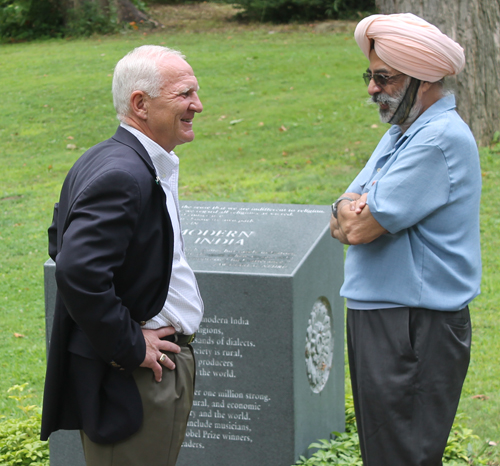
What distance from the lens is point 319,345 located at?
3850 millimetres

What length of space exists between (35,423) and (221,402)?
50.2 inches

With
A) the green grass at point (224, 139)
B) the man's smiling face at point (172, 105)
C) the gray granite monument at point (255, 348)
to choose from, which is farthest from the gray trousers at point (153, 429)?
the green grass at point (224, 139)

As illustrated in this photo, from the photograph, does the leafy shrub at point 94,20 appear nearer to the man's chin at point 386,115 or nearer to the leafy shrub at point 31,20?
the leafy shrub at point 31,20

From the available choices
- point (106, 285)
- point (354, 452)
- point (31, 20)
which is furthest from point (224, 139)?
point (31, 20)

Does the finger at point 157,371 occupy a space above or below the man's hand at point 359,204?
below

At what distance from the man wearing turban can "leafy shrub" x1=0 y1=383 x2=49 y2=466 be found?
217 cm

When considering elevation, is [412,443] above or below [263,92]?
above

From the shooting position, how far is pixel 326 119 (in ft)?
35.3

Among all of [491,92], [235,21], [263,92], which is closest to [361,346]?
[491,92]

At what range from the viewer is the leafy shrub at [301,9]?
17.9 meters

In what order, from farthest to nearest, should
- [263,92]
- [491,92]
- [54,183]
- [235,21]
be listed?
[235,21] < [263,92] < [54,183] < [491,92]

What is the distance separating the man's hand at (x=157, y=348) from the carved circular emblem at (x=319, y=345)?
1456 millimetres

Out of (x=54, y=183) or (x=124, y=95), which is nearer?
(x=124, y=95)

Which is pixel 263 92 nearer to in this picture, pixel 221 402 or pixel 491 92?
pixel 491 92
